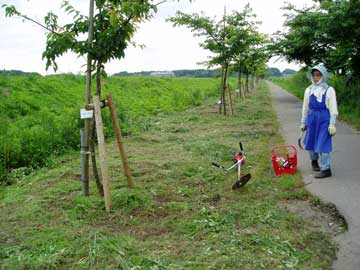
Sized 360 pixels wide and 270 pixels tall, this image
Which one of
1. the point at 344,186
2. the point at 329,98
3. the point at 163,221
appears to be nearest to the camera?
the point at 163,221

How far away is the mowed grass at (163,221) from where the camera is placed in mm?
4078

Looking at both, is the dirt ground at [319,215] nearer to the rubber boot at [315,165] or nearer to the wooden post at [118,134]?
the rubber boot at [315,165]

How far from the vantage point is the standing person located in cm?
692

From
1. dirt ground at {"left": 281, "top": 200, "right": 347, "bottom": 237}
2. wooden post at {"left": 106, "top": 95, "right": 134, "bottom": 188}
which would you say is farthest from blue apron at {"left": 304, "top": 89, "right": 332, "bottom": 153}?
wooden post at {"left": 106, "top": 95, "right": 134, "bottom": 188}

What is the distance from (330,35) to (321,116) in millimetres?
10693

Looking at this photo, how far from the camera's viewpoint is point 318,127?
7.16 meters

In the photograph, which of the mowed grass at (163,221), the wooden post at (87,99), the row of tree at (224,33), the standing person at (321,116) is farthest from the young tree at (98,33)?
the row of tree at (224,33)

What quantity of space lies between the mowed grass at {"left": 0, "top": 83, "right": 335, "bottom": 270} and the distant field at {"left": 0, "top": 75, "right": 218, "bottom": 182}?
847mm

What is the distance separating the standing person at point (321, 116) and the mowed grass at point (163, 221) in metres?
0.57

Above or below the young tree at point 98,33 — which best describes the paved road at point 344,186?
below

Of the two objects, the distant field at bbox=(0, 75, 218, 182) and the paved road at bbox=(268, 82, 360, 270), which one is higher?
the distant field at bbox=(0, 75, 218, 182)

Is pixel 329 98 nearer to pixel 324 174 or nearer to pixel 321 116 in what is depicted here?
pixel 321 116

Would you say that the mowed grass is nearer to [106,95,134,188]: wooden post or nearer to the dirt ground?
the dirt ground

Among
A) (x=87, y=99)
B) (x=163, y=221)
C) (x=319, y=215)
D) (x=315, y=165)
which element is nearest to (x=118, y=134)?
(x=87, y=99)
